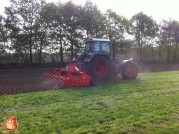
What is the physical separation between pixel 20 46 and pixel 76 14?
790cm

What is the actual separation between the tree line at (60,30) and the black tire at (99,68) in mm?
13159

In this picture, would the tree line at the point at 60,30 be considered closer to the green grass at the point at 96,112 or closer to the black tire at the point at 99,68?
the black tire at the point at 99,68

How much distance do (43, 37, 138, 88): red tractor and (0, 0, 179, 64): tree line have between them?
40.6 feet

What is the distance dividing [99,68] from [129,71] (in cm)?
184

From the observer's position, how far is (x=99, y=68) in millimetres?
11531

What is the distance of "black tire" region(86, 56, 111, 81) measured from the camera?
36.1ft

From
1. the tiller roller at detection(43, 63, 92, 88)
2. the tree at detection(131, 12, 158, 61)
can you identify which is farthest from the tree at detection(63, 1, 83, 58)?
the tiller roller at detection(43, 63, 92, 88)

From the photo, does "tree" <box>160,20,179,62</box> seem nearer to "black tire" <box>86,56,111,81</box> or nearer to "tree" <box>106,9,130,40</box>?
"tree" <box>106,9,130,40</box>

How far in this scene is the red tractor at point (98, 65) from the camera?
35.9ft

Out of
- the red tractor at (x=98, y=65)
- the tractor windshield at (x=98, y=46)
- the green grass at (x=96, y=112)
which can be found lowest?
the green grass at (x=96, y=112)

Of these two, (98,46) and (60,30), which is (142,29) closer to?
(60,30)

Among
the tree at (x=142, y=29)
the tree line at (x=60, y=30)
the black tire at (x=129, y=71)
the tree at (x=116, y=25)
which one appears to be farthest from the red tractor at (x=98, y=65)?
the tree at (x=142, y=29)

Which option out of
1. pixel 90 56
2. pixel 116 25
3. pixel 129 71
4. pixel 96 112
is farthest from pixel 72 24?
pixel 96 112

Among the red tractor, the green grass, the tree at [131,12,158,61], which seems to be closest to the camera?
the green grass
